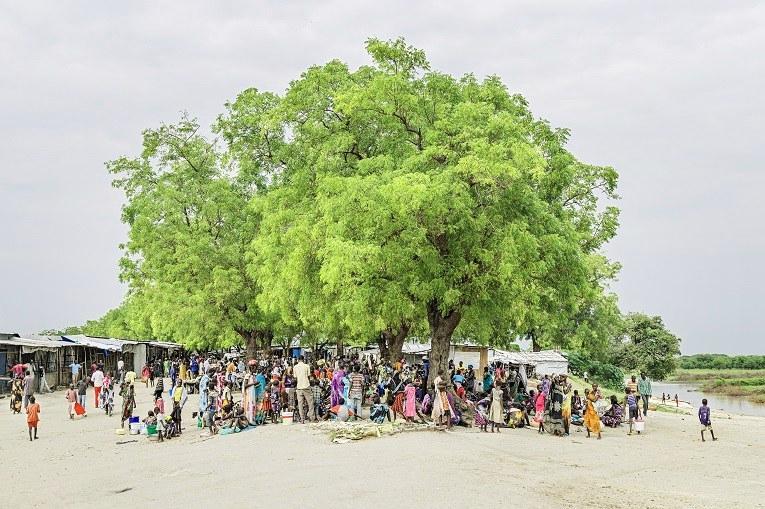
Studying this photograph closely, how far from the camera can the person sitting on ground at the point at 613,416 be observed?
24.0 meters

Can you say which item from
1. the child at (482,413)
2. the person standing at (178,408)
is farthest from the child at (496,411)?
the person standing at (178,408)

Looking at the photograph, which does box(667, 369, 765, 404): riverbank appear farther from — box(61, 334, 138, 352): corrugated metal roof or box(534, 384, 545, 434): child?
box(61, 334, 138, 352): corrugated metal roof

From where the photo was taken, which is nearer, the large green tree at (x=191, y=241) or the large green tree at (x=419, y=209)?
the large green tree at (x=419, y=209)

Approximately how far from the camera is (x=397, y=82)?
2383 centimetres

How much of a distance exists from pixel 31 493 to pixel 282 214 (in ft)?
47.3

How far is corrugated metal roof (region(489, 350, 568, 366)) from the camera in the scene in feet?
134

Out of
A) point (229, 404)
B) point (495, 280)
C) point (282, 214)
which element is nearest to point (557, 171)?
point (495, 280)

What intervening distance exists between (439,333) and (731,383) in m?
71.2

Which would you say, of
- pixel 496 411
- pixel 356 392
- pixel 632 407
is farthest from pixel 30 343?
pixel 632 407

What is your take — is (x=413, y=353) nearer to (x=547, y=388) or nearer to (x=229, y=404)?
(x=547, y=388)

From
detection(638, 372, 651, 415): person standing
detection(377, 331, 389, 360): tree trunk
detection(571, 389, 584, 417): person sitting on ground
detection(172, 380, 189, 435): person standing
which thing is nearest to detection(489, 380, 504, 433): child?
detection(571, 389, 584, 417): person sitting on ground

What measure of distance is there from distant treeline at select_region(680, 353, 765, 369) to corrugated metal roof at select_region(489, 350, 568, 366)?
256ft

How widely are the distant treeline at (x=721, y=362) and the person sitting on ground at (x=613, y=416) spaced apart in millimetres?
96402

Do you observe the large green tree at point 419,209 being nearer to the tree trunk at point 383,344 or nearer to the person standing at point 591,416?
the person standing at point 591,416
